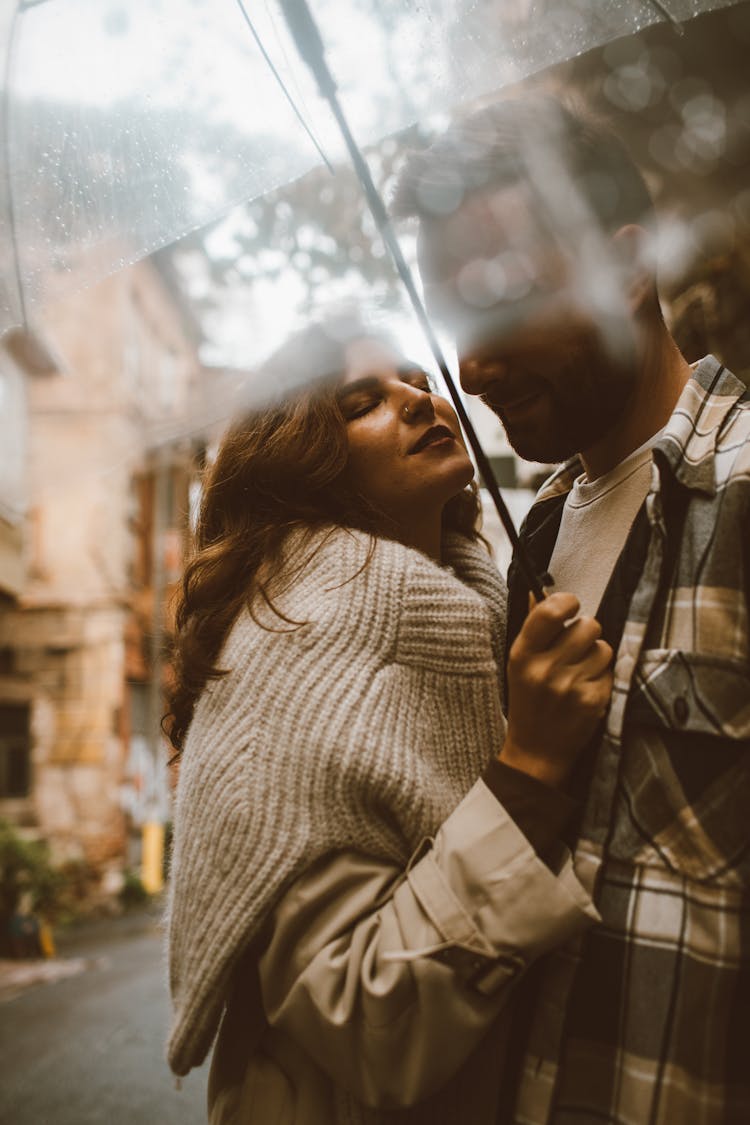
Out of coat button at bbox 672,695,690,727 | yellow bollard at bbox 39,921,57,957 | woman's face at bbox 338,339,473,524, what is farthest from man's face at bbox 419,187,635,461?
yellow bollard at bbox 39,921,57,957

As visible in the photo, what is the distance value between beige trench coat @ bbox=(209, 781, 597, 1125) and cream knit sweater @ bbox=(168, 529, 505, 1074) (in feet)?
0.19

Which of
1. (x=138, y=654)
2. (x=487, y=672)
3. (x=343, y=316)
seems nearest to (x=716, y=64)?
(x=343, y=316)

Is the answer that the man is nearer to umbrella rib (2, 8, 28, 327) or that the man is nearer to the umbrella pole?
the umbrella pole

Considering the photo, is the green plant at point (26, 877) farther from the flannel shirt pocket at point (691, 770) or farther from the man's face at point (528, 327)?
the flannel shirt pocket at point (691, 770)

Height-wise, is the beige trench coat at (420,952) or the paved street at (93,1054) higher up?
the beige trench coat at (420,952)

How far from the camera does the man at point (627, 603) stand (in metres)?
1.26

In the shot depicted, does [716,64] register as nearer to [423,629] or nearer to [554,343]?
[554,343]

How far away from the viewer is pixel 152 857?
59.1ft

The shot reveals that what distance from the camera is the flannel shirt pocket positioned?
1265 millimetres

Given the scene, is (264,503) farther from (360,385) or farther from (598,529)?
(598,529)

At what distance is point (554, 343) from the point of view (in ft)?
5.55

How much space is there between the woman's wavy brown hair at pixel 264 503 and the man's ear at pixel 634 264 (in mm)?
552

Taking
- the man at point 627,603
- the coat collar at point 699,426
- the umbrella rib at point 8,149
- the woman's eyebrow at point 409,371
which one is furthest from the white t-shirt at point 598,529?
the umbrella rib at point 8,149

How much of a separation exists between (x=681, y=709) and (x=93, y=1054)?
7.06 metres
